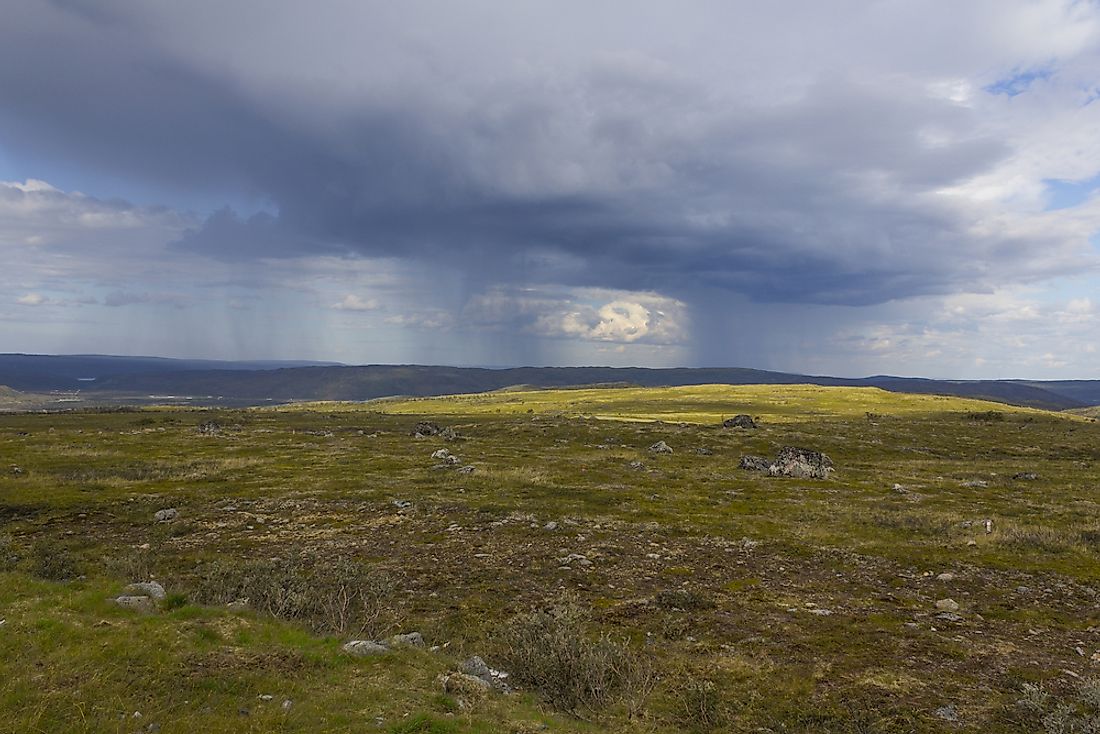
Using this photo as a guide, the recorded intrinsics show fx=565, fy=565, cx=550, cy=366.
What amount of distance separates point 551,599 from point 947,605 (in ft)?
42.3

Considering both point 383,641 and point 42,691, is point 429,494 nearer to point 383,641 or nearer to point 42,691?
point 383,641

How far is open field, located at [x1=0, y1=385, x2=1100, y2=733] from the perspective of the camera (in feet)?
37.4

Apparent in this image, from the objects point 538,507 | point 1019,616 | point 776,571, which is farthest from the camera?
point 538,507

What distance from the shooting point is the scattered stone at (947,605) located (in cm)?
1811

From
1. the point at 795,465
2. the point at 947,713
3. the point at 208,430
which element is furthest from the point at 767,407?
the point at 947,713

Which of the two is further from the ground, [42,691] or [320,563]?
[42,691]

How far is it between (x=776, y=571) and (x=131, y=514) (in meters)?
32.2

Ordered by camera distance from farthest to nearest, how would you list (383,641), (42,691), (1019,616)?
(1019,616) → (383,641) → (42,691)

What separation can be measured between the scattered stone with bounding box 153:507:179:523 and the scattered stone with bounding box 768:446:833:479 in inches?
1651

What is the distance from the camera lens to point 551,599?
1912cm

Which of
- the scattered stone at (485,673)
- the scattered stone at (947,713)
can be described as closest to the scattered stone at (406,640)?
the scattered stone at (485,673)

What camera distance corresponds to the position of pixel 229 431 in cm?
7806

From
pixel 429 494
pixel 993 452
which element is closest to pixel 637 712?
pixel 429 494

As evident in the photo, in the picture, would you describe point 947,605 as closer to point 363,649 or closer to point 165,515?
point 363,649
